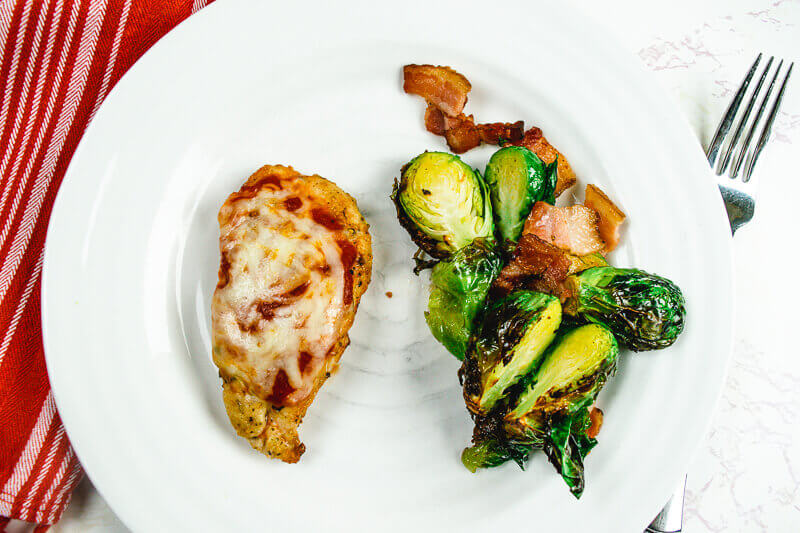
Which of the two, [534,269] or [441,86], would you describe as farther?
[441,86]

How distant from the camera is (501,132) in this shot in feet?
9.87

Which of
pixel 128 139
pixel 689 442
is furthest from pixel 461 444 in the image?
pixel 128 139

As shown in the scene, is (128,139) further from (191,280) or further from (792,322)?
(792,322)

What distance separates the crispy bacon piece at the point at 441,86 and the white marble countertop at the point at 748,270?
97 cm

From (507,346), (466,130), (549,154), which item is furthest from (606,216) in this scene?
Result: (507,346)

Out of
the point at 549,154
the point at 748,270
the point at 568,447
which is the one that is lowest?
the point at 568,447

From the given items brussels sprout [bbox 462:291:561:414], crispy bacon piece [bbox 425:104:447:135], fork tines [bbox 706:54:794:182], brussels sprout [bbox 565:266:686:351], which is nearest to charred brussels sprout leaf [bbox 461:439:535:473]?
brussels sprout [bbox 462:291:561:414]

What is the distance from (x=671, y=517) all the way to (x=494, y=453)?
3.77ft

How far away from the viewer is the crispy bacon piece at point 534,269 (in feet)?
9.01

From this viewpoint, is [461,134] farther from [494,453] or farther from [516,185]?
[494,453]

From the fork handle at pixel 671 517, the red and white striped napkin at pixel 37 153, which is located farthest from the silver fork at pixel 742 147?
the red and white striped napkin at pixel 37 153

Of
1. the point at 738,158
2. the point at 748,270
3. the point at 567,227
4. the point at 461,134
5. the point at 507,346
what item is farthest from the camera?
the point at 748,270

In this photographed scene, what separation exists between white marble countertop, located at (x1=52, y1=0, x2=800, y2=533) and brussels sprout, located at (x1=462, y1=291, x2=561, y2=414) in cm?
146

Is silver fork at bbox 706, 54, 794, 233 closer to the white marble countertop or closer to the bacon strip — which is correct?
the white marble countertop
